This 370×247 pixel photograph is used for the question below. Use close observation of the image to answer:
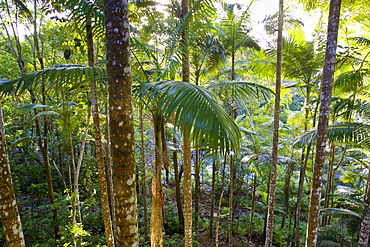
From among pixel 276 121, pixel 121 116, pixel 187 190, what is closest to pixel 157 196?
pixel 187 190

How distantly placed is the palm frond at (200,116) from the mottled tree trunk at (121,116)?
29 cm

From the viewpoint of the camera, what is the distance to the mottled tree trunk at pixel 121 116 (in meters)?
1.63

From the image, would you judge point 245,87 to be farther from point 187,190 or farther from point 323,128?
point 187,190

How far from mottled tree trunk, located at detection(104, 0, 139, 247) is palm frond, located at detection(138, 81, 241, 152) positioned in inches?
11.5

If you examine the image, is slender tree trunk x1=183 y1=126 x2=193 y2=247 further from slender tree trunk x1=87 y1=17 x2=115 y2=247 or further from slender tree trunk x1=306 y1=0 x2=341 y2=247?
slender tree trunk x1=306 y1=0 x2=341 y2=247

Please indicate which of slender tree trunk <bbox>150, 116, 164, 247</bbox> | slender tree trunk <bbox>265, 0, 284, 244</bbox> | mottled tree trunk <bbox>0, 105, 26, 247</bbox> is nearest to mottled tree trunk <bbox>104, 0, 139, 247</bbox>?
slender tree trunk <bbox>150, 116, 164, 247</bbox>

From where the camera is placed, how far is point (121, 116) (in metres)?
1.68

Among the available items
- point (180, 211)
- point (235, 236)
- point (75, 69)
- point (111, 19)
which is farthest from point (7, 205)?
point (235, 236)

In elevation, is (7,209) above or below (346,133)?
below

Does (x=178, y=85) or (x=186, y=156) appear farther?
(x=186, y=156)

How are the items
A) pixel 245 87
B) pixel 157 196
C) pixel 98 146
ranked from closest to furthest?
pixel 157 196 < pixel 245 87 < pixel 98 146

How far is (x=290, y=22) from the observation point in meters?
4.87

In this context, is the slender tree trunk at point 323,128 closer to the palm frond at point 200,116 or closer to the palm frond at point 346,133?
the palm frond at point 346,133

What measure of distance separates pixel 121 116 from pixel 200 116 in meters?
0.61
